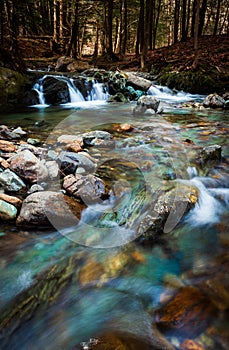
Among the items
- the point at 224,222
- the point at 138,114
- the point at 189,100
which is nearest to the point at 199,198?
the point at 224,222

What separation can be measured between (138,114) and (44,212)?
22.7 ft

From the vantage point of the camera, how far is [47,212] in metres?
3.43

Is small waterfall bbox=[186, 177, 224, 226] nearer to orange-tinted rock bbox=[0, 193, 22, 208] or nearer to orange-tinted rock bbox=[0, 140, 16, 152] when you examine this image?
orange-tinted rock bbox=[0, 193, 22, 208]

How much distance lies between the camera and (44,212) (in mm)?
3412

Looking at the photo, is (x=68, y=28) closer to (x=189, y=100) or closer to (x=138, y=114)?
(x=189, y=100)

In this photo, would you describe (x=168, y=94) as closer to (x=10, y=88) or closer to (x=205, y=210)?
(x=10, y=88)

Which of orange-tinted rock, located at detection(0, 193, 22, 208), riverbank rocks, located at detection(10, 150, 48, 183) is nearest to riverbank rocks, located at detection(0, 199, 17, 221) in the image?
Answer: orange-tinted rock, located at detection(0, 193, 22, 208)

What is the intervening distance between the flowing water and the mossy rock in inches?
268

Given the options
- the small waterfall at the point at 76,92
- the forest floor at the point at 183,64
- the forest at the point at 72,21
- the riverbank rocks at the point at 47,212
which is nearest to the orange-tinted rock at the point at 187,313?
the riverbank rocks at the point at 47,212

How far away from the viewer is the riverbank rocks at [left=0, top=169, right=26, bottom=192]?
400 centimetres

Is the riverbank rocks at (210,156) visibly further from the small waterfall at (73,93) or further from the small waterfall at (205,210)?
the small waterfall at (73,93)

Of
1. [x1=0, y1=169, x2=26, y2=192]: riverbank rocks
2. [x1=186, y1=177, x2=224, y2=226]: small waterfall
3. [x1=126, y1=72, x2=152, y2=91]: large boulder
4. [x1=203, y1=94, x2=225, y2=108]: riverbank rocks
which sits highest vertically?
[x1=126, y1=72, x2=152, y2=91]: large boulder

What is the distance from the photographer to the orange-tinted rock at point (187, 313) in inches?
87.8

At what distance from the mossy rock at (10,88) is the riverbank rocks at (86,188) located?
286 inches
